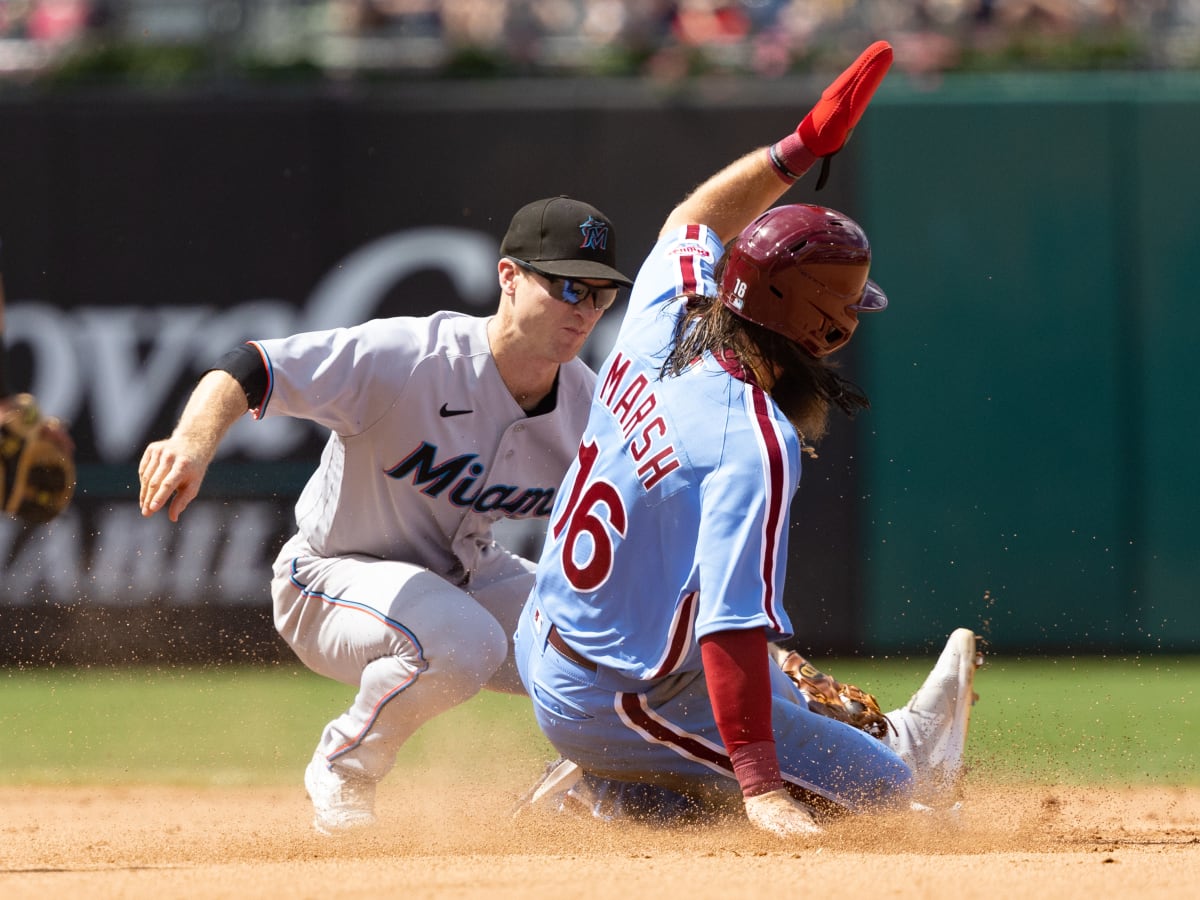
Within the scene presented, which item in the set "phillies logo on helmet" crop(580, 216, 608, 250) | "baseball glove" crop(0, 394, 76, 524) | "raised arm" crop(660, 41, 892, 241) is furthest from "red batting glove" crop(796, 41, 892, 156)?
"baseball glove" crop(0, 394, 76, 524)

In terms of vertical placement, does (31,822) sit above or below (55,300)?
below

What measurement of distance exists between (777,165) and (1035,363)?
360cm

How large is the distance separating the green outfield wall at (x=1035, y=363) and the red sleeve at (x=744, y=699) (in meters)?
4.49

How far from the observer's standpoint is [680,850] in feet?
10.9

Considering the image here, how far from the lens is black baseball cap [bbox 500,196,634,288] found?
4008mm

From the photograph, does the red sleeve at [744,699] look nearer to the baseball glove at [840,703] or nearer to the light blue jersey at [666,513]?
the light blue jersey at [666,513]

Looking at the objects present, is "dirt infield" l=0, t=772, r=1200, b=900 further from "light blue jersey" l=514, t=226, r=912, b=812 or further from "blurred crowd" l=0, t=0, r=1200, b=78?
"blurred crowd" l=0, t=0, r=1200, b=78

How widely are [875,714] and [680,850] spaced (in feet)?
3.20

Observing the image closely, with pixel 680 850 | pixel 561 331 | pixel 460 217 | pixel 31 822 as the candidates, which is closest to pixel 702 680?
pixel 680 850

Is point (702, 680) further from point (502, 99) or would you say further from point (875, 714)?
point (502, 99)

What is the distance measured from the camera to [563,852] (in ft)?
11.3

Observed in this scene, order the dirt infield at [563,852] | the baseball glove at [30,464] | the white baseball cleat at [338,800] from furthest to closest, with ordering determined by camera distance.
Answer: the baseball glove at [30,464]
the white baseball cleat at [338,800]
the dirt infield at [563,852]

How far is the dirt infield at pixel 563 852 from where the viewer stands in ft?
9.34

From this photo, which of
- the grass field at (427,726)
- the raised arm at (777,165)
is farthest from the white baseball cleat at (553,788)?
the raised arm at (777,165)
